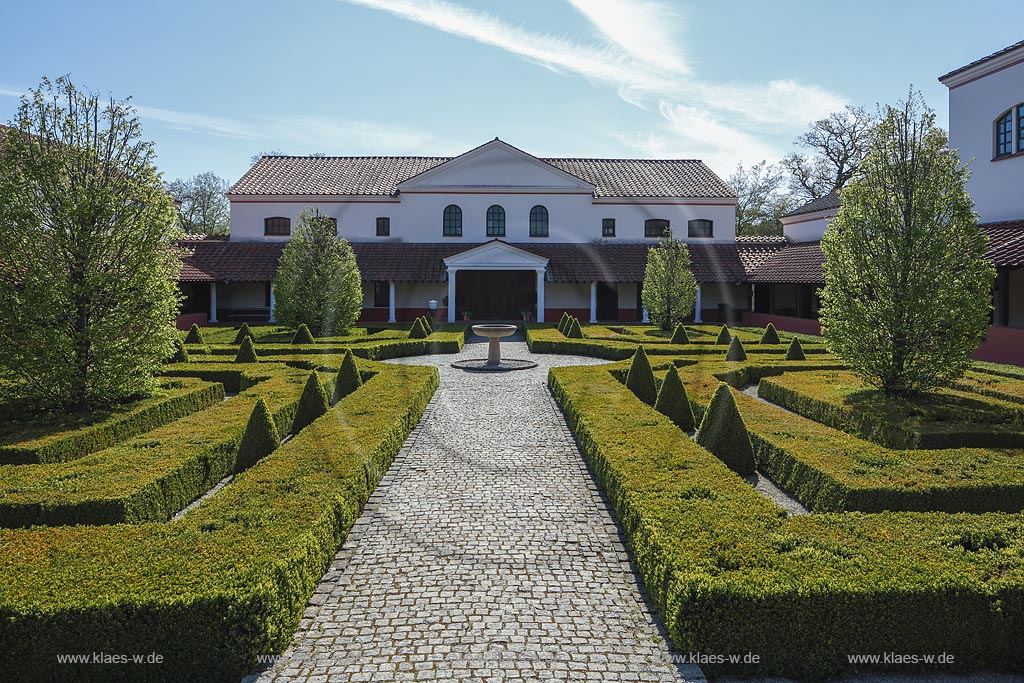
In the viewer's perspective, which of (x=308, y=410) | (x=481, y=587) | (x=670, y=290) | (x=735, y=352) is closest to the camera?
(x=481, y=587)

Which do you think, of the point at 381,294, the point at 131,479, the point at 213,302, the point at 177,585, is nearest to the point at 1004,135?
the point at 131,479

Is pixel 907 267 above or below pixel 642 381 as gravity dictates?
above

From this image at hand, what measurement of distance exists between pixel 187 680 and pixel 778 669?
4.54m

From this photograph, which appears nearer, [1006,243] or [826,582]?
[826,582]

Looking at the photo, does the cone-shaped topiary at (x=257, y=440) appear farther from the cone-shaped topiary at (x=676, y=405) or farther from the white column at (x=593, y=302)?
the white column at (x=593, y=302)

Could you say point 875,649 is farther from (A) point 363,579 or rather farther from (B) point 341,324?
(B) point 341,324

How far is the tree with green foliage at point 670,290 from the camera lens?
A: 100 feet

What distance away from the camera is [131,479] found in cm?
832

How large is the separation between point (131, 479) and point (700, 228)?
36.8m

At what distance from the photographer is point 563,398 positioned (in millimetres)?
15102

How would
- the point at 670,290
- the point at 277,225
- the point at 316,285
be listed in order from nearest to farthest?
the point at 316,285
the point at 670,290
the point at 277,225

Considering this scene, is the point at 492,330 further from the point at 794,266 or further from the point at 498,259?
the point at 794,266

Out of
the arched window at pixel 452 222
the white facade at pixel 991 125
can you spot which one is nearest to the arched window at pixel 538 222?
the arched window at pixel 452 222

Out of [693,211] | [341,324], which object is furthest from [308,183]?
[693,211]
